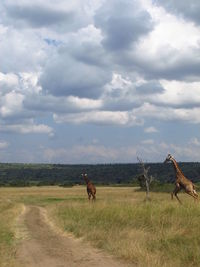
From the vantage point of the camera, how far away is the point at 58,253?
12.0m

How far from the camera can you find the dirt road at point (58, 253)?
1063 centimetres

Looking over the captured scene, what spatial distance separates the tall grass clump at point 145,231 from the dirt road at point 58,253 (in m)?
0.42

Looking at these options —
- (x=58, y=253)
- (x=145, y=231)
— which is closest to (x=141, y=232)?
(x=145, y=231)

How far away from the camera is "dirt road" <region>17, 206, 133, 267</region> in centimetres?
1063

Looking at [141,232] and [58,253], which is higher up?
[141,232]

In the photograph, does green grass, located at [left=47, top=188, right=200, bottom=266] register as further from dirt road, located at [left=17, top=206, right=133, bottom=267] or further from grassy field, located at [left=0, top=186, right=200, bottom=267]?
dirt road, located at [left=17, top=206, right=133, bottom=267]

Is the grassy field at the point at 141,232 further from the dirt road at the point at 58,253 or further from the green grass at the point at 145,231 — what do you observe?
the dirt road at the point at 58,253

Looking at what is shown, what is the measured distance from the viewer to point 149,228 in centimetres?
1534

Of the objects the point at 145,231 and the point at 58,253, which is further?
the point at 145,231

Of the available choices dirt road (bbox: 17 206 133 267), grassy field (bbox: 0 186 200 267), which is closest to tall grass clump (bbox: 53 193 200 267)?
grassy field (bbox: 0 186 200 267)

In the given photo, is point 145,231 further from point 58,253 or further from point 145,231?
point 58,253

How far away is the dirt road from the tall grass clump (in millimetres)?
416

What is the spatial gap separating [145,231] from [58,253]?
3.78m

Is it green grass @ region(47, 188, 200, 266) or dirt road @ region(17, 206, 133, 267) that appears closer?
dirt road @ region(17, 206, 133, 267)
